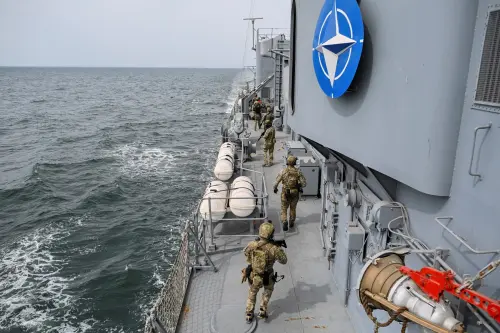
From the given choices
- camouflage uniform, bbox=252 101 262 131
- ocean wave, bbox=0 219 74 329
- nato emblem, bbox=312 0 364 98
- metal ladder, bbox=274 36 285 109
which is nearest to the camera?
nato emblem, bbox=312 0 364 98

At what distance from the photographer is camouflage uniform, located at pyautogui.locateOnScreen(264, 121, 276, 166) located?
1290 centimetres

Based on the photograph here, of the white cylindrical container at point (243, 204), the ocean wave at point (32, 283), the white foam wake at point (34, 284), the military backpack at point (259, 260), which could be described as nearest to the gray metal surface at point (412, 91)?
the military backpack at point (259, 260)

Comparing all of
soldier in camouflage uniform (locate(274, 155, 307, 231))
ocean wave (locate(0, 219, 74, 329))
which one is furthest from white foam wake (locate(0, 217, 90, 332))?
soldier in camouflage uniform (locate(274, 155, 307, 231))

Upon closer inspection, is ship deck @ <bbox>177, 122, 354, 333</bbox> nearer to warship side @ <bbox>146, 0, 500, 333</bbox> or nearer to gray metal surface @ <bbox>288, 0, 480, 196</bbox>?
warship side @ <bbox>146, 0, 500, 333</bbox>

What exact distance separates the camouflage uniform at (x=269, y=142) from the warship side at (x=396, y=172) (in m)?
6.31

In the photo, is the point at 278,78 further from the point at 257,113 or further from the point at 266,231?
the point at 266,231

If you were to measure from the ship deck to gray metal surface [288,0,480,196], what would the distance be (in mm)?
2903

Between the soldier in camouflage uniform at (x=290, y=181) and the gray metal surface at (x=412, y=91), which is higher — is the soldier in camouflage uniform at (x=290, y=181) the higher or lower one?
the lower one

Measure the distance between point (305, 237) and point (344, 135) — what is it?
14.5 ft

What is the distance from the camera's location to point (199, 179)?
853 inches

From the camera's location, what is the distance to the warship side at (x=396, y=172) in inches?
104

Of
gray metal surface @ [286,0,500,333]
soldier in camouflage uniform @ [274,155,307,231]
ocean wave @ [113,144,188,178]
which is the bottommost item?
ocean wave @ [113,144,188,178]

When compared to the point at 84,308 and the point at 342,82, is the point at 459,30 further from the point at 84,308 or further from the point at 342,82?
the point at 84,308

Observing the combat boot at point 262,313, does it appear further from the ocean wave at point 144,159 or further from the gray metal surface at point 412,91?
the ocean wave at point 144,159
